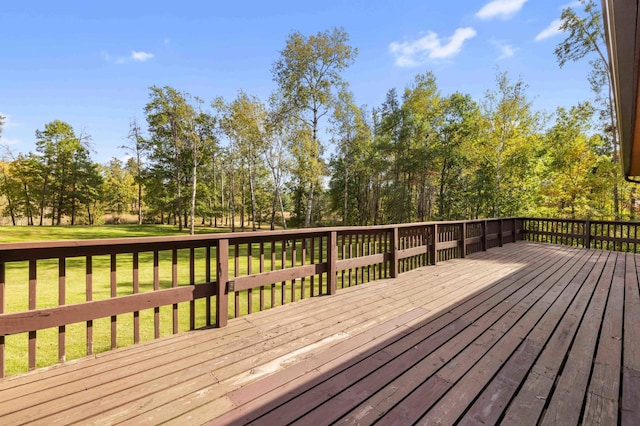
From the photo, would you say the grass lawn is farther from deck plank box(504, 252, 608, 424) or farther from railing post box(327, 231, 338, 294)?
deck plank box(504, 252, 608, 424)

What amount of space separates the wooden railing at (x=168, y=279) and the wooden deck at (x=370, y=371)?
0.92ft

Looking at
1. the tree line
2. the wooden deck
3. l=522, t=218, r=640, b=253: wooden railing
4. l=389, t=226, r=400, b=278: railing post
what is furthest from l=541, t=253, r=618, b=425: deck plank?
the tree line

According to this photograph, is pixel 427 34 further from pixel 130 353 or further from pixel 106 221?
pixel 106 221

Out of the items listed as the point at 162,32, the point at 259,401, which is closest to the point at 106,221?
the point at 162,32

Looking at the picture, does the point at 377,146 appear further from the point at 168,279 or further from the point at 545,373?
the point at 545,373

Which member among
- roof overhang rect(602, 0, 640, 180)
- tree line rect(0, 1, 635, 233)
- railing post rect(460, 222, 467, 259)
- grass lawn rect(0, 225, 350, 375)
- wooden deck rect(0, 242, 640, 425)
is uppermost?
tree line rect(0, 1, 635, 233)

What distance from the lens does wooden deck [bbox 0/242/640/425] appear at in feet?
4.52

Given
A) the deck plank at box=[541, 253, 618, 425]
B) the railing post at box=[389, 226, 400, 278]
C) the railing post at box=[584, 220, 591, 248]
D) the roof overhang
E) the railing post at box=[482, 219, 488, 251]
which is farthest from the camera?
the railing post at box=[584, 220, 591, 248]

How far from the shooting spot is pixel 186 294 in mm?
2369

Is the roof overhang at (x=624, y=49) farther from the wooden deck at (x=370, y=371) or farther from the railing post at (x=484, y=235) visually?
the railing post at (x=484, y=235)

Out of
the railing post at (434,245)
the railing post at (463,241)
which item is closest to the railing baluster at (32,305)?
the railing post at (434,245)

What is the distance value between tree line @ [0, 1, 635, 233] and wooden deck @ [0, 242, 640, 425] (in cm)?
1022

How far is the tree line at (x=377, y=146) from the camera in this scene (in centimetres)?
1111

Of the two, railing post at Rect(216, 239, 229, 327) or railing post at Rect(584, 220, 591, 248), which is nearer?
railing post at Rect(216, 239, 229, 327)
